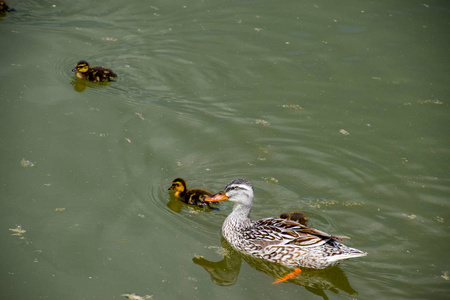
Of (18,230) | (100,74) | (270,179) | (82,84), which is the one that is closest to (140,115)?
(100,74)

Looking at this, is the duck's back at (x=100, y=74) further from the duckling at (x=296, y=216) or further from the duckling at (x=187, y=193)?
the duckling at (x=296, y=216)

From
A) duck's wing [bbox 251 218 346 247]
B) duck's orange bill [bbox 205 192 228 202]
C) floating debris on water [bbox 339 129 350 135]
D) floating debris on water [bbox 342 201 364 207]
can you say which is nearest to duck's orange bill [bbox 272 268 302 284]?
duck's wing [bbox 251 218 346 247]

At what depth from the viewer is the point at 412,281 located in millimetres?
4711

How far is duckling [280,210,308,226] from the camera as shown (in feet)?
17.1

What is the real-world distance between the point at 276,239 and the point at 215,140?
1852 millimetres

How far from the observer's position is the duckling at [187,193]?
17.5ft

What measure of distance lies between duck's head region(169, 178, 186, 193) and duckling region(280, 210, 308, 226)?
3.62ft

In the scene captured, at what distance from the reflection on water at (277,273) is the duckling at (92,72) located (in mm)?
3332

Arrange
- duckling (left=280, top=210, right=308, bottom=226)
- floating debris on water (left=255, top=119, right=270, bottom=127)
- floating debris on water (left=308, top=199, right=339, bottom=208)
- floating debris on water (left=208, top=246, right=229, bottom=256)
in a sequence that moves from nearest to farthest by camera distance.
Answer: floating debris on water (left=208, top=246, right=229, bottom=256)
duckling (left=280, top=210, right=308, bottom=226)
floating debris on water (left=308, top=199, right=339, bottom=208)
floating debris on water (left=255, top=119, right=270, bottom=127)

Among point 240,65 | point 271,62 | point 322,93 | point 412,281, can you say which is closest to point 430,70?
point 322,93

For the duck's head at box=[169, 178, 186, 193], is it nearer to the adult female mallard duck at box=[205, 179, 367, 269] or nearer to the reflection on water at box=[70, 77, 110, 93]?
the adult female mallard duck at box=[205, 179, 367, 269]

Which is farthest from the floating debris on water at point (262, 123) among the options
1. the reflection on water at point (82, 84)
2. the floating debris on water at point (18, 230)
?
the floating debris on water at point (18, 230)

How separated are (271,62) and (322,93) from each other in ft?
3.62

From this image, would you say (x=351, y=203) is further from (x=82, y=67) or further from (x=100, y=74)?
(x=82, y=67)
